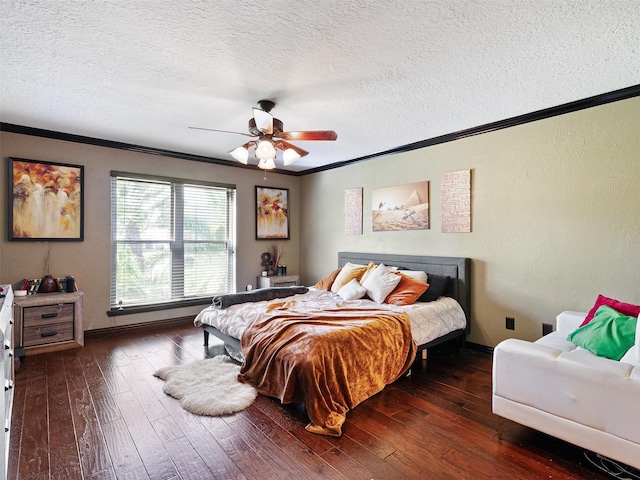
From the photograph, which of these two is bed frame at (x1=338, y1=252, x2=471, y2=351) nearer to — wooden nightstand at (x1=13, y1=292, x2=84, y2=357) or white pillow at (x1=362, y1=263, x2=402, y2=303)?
white pillow at (x1=362, y1=263, x2=402, y2=303)

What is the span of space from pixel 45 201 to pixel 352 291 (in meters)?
3.85

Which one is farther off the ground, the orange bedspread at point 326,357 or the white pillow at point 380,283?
the white pillow at point 380,283

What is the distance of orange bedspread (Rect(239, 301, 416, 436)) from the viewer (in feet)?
7.54

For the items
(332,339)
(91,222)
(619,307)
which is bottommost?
(332,339)

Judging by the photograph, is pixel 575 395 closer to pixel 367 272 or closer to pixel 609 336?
pixel 609 336

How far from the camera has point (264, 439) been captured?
6.97 ft

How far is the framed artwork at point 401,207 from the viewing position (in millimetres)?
4383

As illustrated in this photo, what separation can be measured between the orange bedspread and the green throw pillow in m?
1.28

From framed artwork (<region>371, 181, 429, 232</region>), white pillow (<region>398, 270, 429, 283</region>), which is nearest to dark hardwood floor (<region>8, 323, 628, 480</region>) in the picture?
white pillow (<region>398, 270, 429, 283</region>)

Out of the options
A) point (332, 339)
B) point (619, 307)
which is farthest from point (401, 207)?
point (332, 339)

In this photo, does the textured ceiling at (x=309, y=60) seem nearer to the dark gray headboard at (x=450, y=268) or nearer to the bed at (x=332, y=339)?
the dark gray headboard at (x=450, y=268)

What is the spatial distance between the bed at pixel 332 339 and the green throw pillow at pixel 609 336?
1280 mm

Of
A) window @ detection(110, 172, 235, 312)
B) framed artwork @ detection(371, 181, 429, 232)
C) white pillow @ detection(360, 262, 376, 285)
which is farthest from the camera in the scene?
window @ detection(110, 172, 235, 312)

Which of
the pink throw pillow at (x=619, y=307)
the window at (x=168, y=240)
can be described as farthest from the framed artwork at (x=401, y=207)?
the window at (x=168, y=240)
